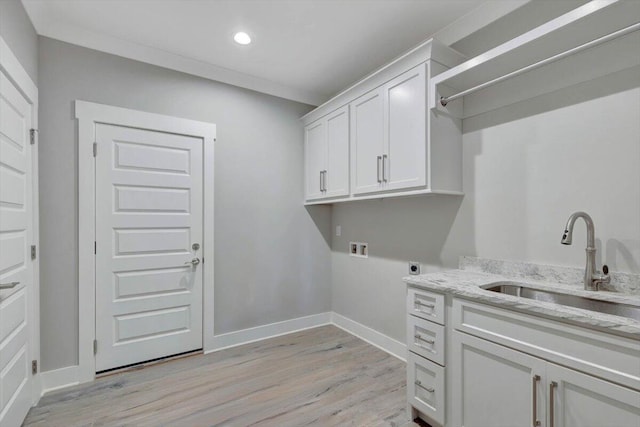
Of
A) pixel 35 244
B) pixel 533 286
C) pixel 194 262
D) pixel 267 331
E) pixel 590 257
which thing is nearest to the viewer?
pixel 590 257

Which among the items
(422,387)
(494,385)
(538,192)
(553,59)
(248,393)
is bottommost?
(248,393)

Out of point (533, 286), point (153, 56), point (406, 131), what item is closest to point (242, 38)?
point (153, 56)

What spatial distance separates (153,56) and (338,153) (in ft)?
6.13

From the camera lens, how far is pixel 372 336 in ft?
10.3

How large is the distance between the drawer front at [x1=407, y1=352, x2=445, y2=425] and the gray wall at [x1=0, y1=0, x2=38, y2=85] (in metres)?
3.03

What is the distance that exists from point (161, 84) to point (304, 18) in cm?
143

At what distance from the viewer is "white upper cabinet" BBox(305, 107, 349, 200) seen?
296cm

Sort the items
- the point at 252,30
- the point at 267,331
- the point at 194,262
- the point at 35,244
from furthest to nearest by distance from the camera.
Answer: the point at 267,331 < the point at 194,262 < the point at 252,30 < the point at 35,244

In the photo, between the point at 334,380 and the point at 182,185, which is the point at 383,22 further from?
the point at 334,380

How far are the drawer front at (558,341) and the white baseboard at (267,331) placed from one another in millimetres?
2186

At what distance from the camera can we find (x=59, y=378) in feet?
7.71

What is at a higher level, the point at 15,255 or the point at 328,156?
the point at 328,156

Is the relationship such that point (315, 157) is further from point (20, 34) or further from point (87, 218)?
point (20, 34)

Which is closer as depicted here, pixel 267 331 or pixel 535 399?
pixel 535 399
